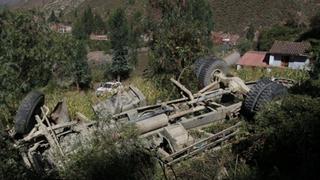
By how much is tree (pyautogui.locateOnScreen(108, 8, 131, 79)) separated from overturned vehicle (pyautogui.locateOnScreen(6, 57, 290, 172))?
37.0 m

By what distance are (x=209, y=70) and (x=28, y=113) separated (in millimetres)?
4088

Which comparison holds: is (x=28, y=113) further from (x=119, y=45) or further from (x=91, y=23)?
(x=91, y=23)

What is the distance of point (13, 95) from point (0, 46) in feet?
18.4

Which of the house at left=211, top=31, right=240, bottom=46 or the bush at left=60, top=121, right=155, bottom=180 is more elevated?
the bush at left=60, top=121, right=155, bottom=180

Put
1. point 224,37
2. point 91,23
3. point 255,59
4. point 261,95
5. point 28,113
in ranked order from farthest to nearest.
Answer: point 91,23
point 224,37
point 255,59
point 261,95
point 28,113

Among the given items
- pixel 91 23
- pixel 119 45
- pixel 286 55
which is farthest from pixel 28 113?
pixel 91 23

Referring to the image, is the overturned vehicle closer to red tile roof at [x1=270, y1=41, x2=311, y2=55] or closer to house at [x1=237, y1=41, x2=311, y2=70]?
house at [x1=237, y1=41, x2=311, y2=70]

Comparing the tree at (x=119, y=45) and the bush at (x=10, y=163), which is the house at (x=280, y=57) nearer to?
the tree at (x=119, y=45)

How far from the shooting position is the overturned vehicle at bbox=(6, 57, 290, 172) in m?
6.38

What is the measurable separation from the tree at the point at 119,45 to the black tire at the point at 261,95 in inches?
1501

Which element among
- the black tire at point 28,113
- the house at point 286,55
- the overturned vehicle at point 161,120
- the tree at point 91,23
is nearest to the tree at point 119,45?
the house at point 286,55

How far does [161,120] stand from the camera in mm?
6980

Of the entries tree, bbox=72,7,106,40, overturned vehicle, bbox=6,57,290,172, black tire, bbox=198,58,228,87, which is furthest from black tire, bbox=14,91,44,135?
tree, bbox=72,7,106,40

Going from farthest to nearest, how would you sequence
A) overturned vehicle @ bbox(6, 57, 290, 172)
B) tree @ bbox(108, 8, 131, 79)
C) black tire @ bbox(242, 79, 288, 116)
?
tree @ bbox(108, 8, 131, 79) < black tire @ bbox(242, 79, 288, 116) < overturned vehicle @ bbox(6, 57, 290, 172)
